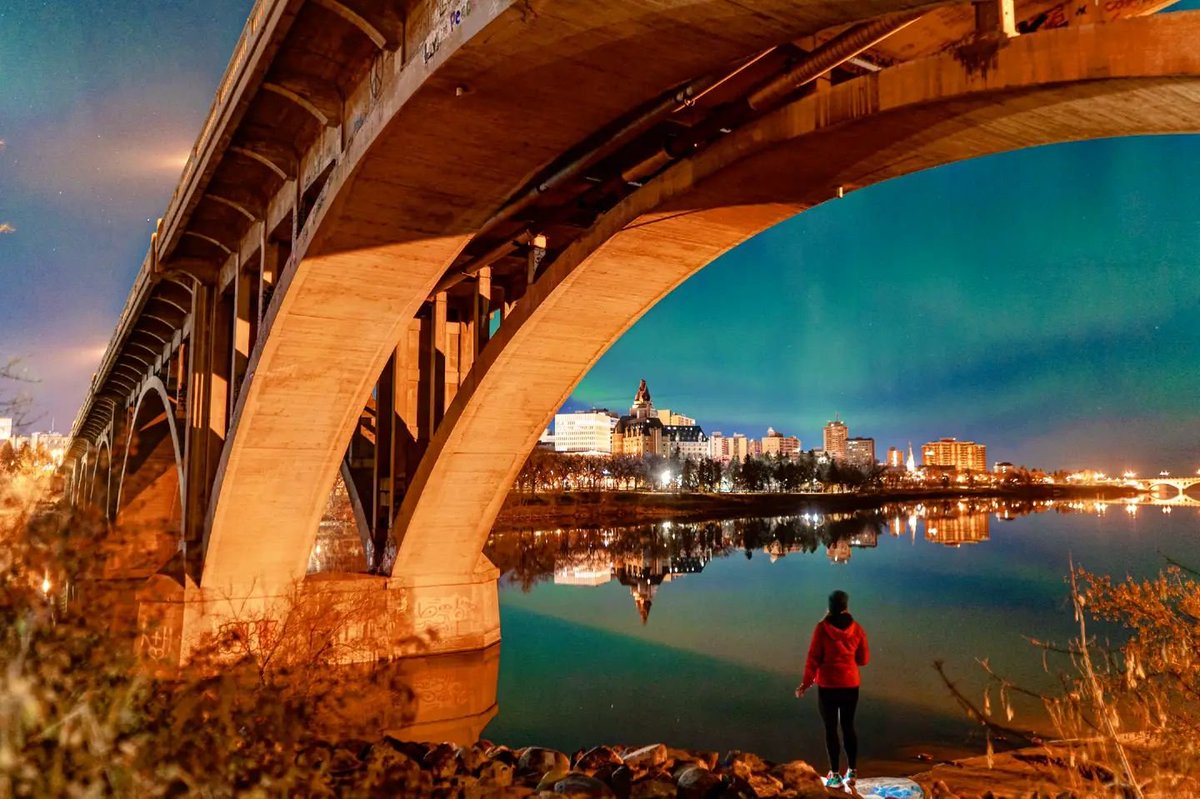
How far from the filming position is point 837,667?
6676mm

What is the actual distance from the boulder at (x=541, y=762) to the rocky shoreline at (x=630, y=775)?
0.03ft

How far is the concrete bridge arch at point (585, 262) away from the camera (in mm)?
5391

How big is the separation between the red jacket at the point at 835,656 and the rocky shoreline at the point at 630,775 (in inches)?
34.9

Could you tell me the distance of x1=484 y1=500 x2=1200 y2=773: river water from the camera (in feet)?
40.8

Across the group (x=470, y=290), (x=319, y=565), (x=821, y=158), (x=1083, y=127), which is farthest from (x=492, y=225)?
(x=319, y=565)

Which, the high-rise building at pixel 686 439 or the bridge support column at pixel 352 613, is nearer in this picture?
the bridge support column at pixel 352 613

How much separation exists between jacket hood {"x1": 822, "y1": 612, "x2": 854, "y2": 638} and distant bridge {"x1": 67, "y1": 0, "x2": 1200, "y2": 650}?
4059 mm

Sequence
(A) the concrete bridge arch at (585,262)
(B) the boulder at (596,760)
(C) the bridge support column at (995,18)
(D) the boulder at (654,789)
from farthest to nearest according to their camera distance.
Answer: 1. (B) the boulder at (596,760)
2. (D) the boulder at (654,789)
3. (C) the bridge support column at (995,18)
4. (A) the concrete bridge arch at (585,262)

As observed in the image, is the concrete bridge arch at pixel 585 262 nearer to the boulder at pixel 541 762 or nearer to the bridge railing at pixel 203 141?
the bridge railing at pixel 203 141

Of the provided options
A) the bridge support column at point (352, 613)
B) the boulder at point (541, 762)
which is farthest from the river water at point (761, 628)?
the boulder at point (541, 762)

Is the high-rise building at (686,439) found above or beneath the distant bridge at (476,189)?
above

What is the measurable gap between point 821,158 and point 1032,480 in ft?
661

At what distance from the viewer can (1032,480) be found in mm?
184875

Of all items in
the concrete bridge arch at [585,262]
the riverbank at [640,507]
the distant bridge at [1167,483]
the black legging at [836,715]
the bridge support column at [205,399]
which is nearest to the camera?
the concrete bridge arch at [585,262]
